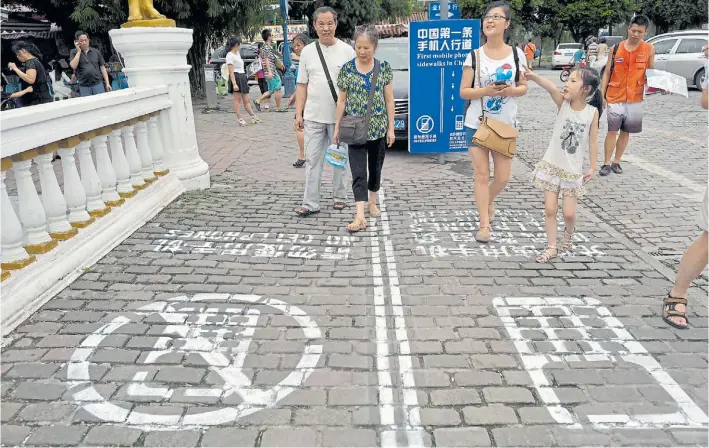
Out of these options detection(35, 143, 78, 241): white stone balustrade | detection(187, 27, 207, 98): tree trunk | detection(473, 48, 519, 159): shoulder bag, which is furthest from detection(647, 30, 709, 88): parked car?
detection(35, 143, 78, 241): white stone balustrade

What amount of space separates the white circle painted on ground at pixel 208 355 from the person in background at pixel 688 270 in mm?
2235

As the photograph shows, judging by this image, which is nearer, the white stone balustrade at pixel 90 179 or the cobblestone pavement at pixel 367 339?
the cobblestone pavement at pixel 367 339

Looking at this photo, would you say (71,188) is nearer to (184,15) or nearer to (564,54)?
(184,15)

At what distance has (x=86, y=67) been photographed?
10.0 meters

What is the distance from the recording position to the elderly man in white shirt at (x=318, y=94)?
5570 millimetres

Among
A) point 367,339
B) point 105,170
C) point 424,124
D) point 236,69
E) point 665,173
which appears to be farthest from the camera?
point 236,69

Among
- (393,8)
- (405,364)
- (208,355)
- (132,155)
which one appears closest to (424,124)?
(132,155)

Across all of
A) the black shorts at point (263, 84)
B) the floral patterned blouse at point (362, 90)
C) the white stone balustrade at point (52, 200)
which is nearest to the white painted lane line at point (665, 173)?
the floral patterned blouse at point (362, 90)

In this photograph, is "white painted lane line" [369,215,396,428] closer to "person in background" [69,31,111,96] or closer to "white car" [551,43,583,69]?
"person in background" [69,31,111,96]

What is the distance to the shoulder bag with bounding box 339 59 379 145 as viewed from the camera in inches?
203

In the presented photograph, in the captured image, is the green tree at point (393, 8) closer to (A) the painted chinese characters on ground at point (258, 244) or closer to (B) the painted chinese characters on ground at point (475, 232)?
(B) the painted chinese characters on ground at point (475, 232)

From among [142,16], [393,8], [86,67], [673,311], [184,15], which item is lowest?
[673,311]

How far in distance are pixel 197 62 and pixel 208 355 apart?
1595 centimetres

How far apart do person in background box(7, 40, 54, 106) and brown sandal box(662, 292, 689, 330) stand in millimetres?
8674
